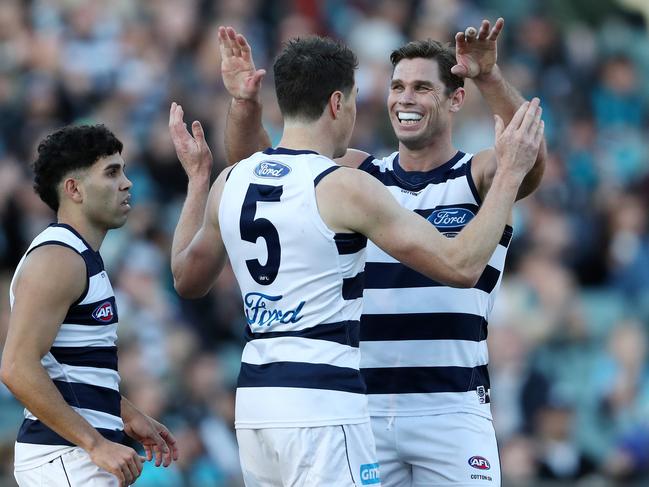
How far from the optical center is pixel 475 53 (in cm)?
641

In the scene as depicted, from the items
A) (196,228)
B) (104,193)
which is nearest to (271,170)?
(196,228)

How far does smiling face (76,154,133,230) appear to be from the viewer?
6184 millimetres

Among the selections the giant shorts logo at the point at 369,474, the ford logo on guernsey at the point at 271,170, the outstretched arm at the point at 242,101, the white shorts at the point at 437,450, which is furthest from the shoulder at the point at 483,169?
the giant shorts logo at the point at 369,474

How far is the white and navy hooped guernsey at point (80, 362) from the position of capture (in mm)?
5965

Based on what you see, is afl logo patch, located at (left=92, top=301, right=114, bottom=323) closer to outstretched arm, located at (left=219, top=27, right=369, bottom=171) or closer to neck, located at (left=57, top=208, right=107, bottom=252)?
neck, located at (left=57, top=208, right=107, bottom=252)

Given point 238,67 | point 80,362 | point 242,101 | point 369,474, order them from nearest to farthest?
1. point 369,474
2. point 80,362
3. point 238,67
4. point 242,101

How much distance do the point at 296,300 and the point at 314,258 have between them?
0.20 meters

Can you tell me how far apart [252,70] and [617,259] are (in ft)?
24.9

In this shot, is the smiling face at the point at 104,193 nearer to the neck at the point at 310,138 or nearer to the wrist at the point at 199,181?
the wrist at the point at 199,181

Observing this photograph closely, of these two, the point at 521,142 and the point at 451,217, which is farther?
the point at 451,217

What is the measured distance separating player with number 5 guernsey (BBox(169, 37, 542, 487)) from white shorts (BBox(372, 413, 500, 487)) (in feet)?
2.80

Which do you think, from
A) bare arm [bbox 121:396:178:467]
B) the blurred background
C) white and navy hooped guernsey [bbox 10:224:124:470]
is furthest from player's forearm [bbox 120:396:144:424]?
the blurred background

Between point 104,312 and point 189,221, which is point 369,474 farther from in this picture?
point 189,221

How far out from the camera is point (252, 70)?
6773 mm
